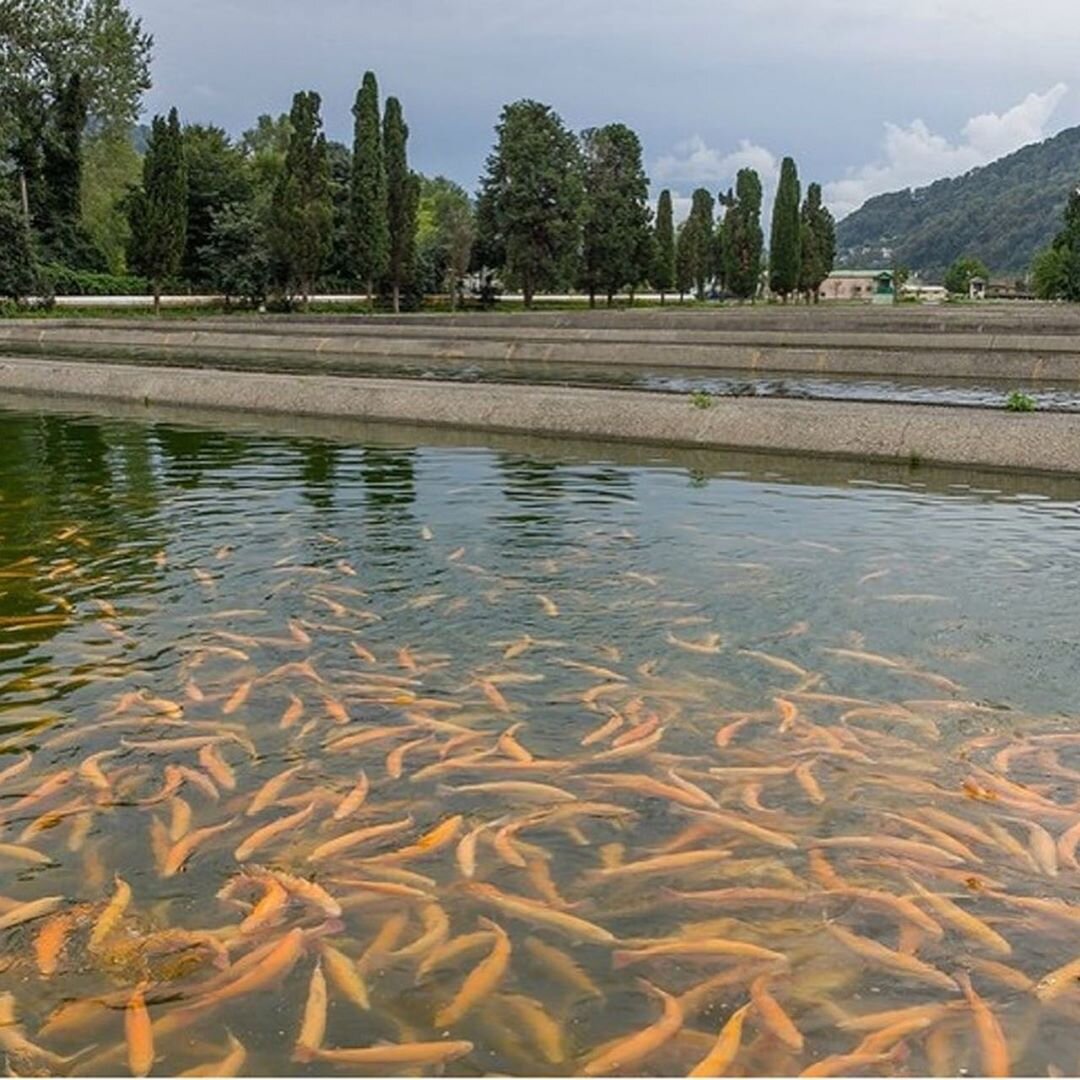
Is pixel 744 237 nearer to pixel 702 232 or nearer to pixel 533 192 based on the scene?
pixel 702 232

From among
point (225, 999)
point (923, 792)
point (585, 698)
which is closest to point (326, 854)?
point (225, 999)

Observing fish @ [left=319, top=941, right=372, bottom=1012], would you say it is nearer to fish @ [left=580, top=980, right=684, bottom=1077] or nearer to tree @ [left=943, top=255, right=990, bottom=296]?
fish @ [left=580, top=980, right=684, bottom=1077]

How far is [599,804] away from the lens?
378 centimetres

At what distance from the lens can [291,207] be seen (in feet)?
136

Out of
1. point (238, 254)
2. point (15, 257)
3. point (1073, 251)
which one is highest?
point (1073, 251)

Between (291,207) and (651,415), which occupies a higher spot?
(291,207)

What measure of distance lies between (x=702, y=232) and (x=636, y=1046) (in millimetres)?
75705

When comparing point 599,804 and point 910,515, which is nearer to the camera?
point 599,804

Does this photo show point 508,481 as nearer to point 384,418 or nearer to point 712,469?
point 712,469

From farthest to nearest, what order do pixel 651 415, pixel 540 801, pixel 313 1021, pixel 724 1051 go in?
pixel 651 415
pixel 540 801
pixel 313 1021
pixel 724 1051

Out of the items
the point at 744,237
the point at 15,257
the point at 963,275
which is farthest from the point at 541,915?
the point at 963,275

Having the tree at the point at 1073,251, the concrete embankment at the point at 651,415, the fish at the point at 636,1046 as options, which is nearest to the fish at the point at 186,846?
the fish at the point at 636,1046

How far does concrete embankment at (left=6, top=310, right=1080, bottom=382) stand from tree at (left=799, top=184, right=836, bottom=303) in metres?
45.9

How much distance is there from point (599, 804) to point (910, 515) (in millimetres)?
4929
